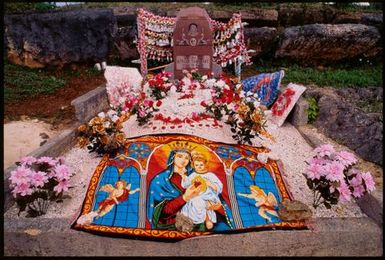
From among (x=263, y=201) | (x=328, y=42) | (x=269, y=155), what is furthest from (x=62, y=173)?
(x=328, y=42)

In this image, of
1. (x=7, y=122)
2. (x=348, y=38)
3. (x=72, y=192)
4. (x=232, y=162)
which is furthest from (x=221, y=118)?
(x=348, y=38)

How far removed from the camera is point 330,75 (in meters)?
10.7

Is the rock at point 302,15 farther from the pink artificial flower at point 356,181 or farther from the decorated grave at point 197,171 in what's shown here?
the pink artificial flower at point 356,181

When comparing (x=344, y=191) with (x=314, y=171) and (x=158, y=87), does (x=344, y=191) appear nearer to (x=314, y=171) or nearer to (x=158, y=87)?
(x=314, y=171)

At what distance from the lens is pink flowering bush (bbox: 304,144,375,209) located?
417cm

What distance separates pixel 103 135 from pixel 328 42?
29.7 ft

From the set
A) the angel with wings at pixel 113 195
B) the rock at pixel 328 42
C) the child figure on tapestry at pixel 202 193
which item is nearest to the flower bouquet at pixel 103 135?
the angel with wings at pixel 113 195

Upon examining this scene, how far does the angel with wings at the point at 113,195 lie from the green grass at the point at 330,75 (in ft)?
22.3

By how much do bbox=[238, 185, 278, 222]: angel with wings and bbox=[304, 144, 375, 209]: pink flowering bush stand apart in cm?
54

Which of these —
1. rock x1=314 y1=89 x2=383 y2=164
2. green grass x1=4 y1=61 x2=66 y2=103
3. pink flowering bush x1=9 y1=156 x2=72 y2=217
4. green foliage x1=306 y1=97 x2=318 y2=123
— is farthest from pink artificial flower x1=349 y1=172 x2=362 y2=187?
green grass x1=4 y1=61 x2=66 y2=103

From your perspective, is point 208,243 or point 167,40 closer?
point 208,243

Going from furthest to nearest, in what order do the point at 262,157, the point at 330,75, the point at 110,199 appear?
the point at 330,75, the point at 262,157, the point at 110,199

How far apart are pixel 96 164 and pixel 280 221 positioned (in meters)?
2.96

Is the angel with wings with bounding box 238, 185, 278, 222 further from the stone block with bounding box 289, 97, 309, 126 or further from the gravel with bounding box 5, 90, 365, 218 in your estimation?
the stone block with bounding box 289, 97, 309, 126
